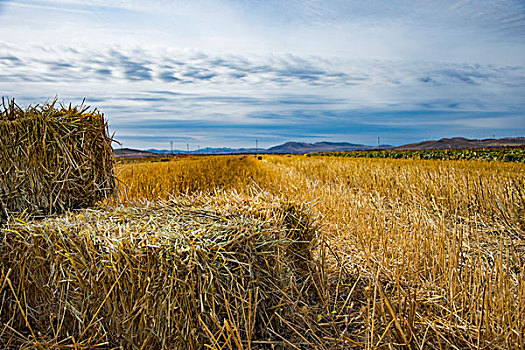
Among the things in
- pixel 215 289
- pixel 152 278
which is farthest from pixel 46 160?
pixel 215 289

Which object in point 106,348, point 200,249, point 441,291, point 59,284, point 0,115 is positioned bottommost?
point 106,348

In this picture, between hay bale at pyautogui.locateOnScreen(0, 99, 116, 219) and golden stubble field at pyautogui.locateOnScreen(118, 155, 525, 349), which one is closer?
golden stubble field at pyautogui.locateOnScreen(118, 155, 525, 349)

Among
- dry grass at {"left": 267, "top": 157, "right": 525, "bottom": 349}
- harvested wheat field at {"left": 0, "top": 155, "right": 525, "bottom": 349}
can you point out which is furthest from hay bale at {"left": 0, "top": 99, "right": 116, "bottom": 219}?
dry grass at {"left": 267, "top": 157, "right": 525, "bottom": 349}

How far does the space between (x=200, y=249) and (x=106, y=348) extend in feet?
3.24

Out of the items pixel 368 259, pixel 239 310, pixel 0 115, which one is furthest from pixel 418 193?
pixel 0 115

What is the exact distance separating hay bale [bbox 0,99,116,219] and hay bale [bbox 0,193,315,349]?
1.98 feet

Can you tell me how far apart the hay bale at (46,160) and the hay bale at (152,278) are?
0.60 metres

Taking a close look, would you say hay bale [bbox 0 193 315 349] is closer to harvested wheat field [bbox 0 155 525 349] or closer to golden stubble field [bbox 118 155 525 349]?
harvested wheat field [bbox 0 155 525 349]

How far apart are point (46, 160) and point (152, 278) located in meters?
1.95

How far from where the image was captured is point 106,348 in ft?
7.70

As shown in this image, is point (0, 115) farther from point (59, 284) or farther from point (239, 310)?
point (239, 310)

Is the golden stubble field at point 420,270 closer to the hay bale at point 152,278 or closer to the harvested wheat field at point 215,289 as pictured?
the harvested wheat field at point 215,289

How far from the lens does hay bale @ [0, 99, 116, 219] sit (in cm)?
326

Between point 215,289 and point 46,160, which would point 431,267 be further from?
point 46,160
